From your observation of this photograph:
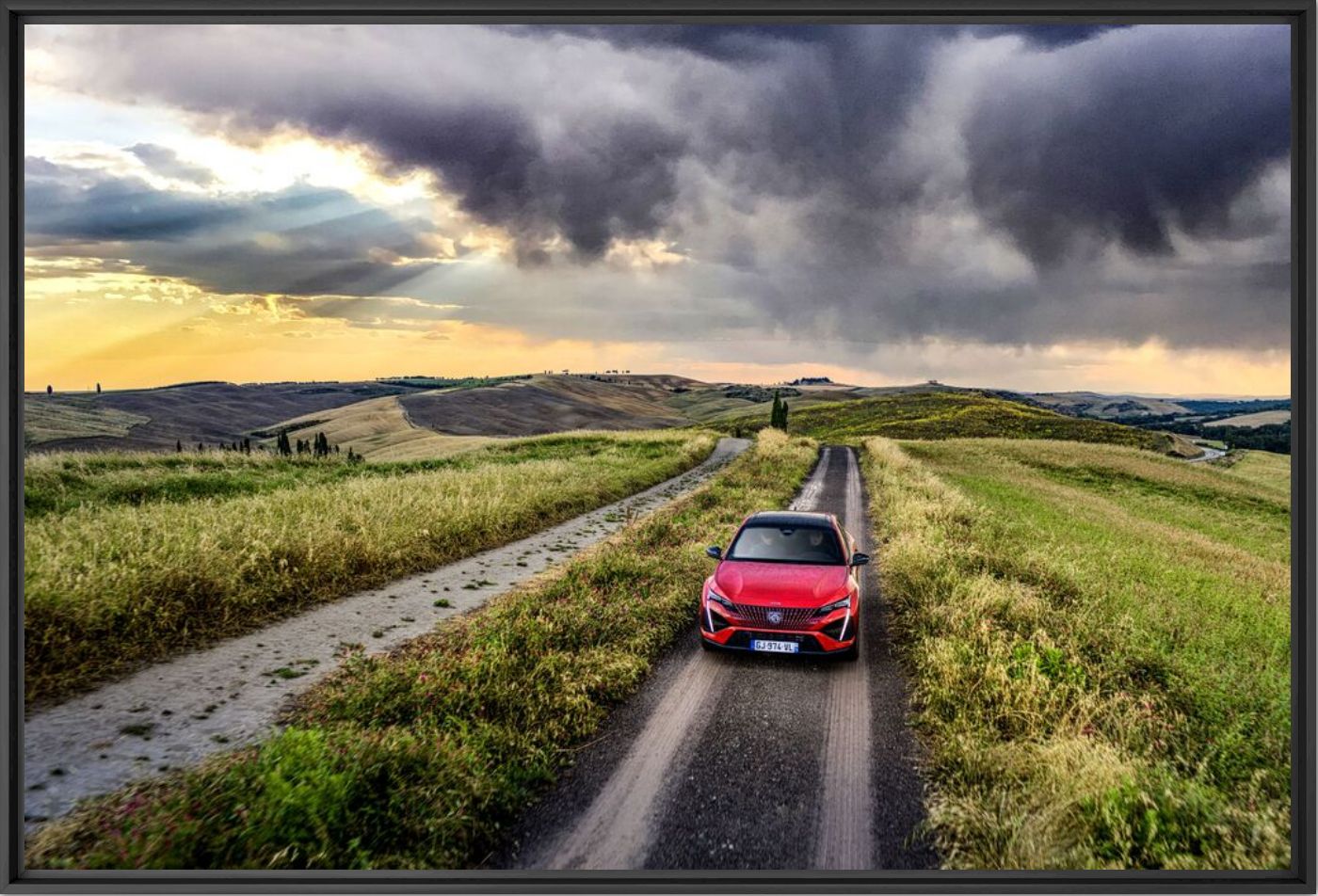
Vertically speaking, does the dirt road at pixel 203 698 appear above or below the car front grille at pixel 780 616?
below

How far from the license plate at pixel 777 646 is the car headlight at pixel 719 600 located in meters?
0.55

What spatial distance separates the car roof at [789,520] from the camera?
31.3 ft

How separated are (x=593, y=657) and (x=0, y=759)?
4756mm

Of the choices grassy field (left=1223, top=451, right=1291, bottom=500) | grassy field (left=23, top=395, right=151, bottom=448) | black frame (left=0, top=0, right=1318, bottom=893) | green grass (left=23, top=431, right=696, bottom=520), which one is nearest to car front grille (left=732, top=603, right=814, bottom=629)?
black frame (left=0, top=0, right=1318, bottom=893)

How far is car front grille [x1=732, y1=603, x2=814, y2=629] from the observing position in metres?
7.64

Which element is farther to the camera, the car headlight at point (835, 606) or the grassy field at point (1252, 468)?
the grassy field at point (1252, 468)

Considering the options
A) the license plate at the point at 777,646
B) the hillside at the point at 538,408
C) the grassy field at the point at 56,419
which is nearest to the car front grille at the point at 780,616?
the license plate at the point at 777,646

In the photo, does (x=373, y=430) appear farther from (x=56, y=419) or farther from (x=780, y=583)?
(x=780, y=583)

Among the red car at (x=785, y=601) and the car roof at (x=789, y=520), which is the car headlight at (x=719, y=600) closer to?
the red car at (x=785, y=601)

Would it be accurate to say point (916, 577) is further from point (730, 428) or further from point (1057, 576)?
point (730, 428)

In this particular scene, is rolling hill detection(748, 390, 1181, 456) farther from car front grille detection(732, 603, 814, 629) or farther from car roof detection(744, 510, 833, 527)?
car front grille detection(732, 603, 814, 629)

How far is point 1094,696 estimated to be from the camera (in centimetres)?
607

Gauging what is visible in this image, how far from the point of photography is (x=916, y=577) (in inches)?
420

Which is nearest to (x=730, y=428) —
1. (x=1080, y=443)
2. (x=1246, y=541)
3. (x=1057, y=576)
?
(x=1080, y=443)
